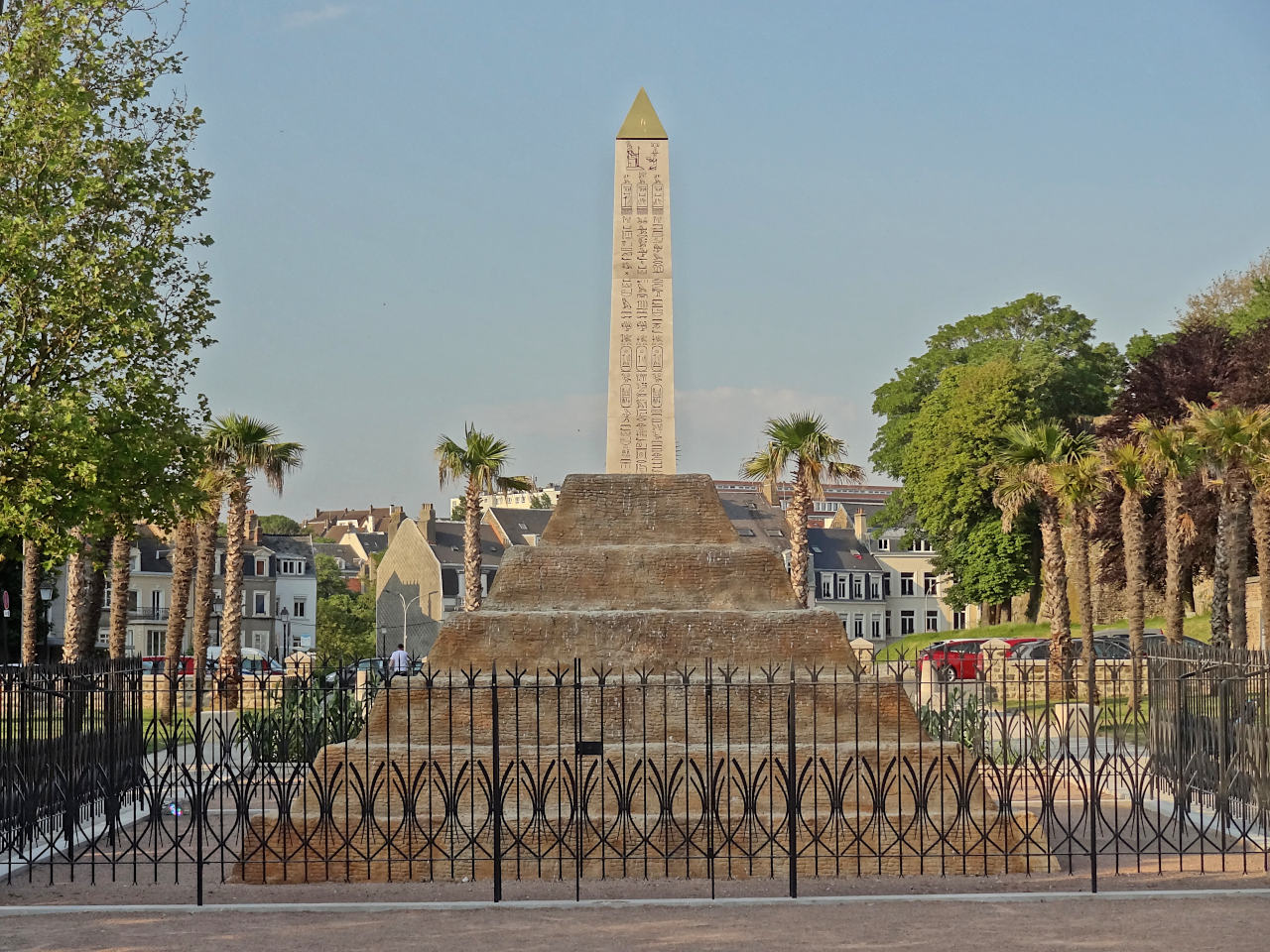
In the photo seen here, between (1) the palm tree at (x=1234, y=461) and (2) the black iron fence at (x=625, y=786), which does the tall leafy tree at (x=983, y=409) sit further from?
(2) the black iron fence at (x=625, y=786)

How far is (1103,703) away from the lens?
45.0 ft

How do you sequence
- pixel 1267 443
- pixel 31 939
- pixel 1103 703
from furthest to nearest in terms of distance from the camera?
pixel 1267 443
pixel 1103 703
pixel 31 939

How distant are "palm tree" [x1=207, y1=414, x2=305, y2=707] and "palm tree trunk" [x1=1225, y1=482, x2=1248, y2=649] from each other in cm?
2142

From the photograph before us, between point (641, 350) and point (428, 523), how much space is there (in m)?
66.1

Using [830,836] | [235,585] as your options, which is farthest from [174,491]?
[235,585]

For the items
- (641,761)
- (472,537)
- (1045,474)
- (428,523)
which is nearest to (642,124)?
(641,761)

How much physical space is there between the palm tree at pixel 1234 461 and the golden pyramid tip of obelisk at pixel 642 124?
1588 centimetres

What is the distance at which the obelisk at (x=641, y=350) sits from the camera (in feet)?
53.1

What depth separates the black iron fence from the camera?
1241 cm

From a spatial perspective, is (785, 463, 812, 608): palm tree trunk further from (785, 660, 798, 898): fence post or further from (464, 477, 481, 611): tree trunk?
(785, 660, 798, 898): fence post

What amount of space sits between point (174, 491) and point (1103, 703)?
1306 centimetres

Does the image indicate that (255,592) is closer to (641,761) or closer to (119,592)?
(119,592)

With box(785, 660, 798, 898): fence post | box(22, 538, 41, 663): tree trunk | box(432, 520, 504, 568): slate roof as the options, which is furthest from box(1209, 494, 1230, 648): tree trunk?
box(432, 520, 504, 568): slate roof

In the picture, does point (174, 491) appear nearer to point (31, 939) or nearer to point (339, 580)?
point (31, 939)
